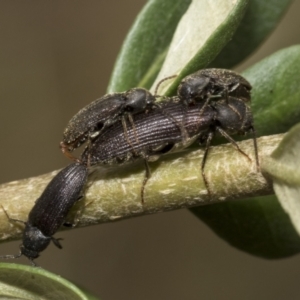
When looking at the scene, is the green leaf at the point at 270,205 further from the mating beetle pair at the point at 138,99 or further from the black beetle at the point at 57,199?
the black beetle at the point at 57,199

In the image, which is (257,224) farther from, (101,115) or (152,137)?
(101,115)

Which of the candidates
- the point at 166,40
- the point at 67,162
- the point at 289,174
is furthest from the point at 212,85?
the point at 67,162

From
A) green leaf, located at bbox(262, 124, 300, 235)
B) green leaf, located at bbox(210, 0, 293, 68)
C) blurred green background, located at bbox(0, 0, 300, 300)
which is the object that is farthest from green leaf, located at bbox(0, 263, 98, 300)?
blurred green background, located at bbox(0, 0, 300, 300)

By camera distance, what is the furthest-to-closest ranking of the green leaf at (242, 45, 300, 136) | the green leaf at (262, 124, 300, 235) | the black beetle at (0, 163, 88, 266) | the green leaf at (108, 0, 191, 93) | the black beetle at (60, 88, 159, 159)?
1. the green leaf at (108, 0, 191, 93)
2. the black beetle at (60, 88, 159, 159)
3. the green leaf at (242, 45, 300, 136)
4. the black beetle at (0, 163, 88, 266)
5. the green leaf at (262, 124, 300, 235)

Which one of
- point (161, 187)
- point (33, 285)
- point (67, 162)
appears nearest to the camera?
point (33, 285)

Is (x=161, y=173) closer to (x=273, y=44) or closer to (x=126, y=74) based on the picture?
(x=126, y=74)

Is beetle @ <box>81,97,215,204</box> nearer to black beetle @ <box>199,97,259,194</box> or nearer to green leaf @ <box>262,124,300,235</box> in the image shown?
black beetle @ <box>199,97,259,194</box>
